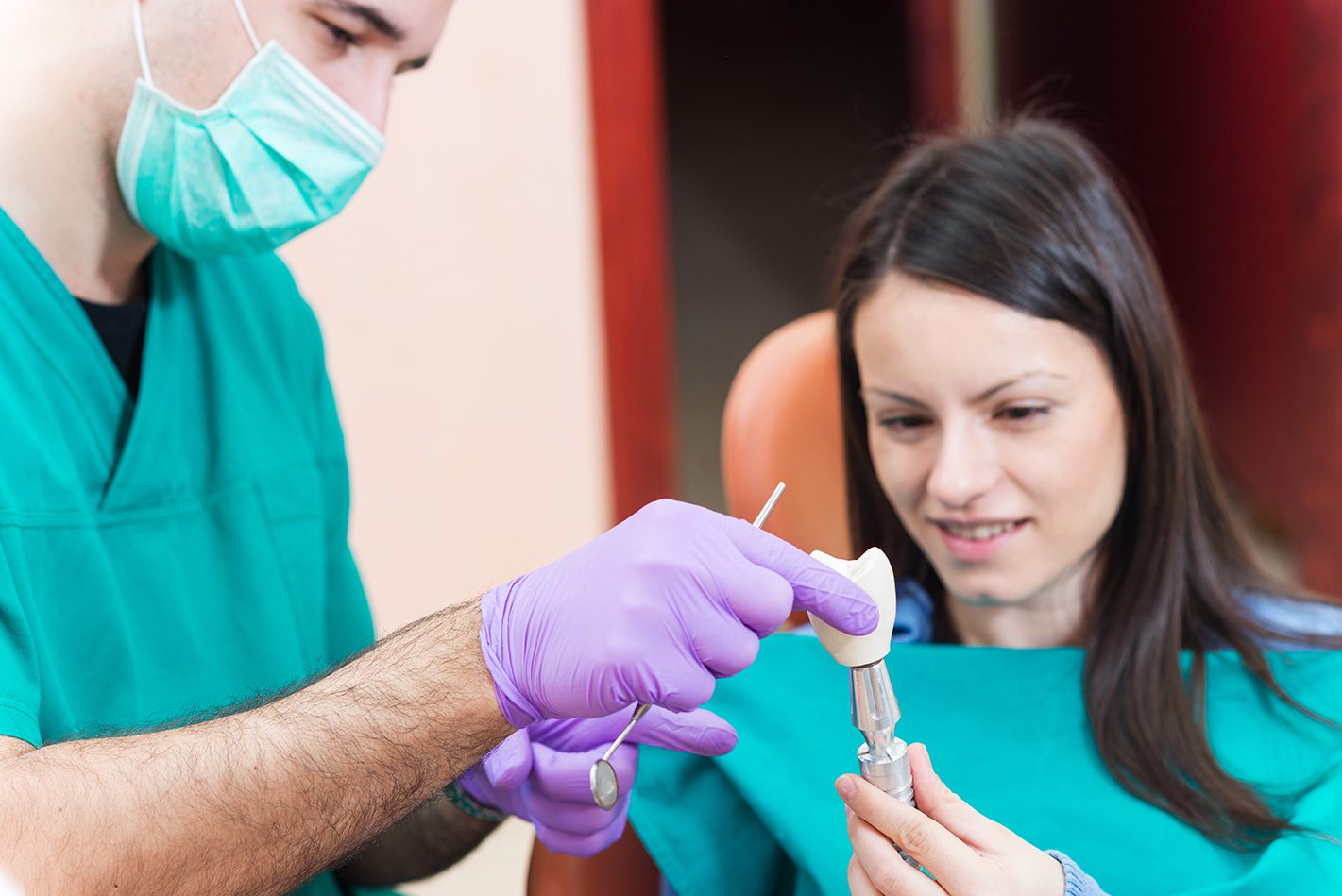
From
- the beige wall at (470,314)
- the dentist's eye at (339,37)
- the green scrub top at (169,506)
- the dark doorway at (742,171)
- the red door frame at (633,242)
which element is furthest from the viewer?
the dark doorway at (742,171)

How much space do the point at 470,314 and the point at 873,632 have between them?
1.43m

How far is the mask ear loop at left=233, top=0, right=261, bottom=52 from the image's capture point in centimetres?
98

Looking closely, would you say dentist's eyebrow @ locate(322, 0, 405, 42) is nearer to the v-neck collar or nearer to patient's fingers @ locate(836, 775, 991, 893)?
the v-neck collar

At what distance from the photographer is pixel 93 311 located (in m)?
1.04

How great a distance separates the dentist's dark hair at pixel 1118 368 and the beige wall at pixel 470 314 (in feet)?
3.25

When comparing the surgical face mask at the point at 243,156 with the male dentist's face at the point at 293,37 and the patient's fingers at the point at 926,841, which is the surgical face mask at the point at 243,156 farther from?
the patient's fingers at the point at 926,841

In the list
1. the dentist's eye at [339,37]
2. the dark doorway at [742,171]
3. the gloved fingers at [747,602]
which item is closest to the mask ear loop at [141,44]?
the dentist's eye at [339,37]

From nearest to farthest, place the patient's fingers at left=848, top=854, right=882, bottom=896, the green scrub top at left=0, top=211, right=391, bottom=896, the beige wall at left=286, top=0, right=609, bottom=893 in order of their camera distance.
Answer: the patient's fingers at left=848, top=854, right=882, bottom=896 < the green scrub top at left=0, top=211, right=391, bottom=896 < the beige wall at left=286, top=0, right=609, bottom=893

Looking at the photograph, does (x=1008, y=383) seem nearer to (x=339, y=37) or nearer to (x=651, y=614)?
(x=651, y=614)

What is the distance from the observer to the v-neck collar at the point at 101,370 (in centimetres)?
96

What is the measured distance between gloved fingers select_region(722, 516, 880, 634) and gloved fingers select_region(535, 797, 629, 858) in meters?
0.32

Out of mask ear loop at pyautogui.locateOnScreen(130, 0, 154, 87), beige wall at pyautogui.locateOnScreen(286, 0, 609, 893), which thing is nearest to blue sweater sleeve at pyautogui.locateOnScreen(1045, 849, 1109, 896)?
mask ear loop at pyautogui.locateOnScreen(130, 0, 154, 87)

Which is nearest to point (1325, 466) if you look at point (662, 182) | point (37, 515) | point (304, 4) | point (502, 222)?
point (662, 182)

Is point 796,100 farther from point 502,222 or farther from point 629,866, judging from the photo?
point 629,866
